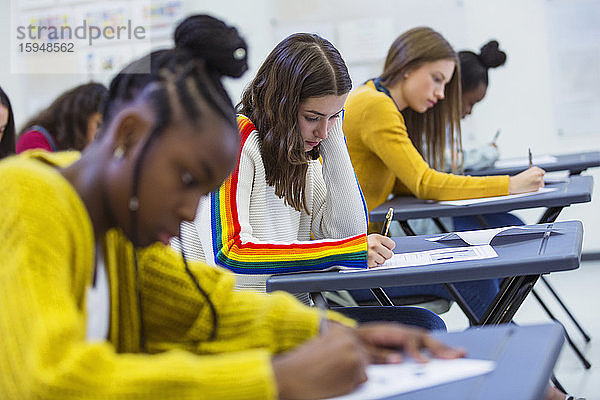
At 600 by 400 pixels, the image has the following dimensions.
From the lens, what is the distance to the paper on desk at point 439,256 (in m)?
1.58

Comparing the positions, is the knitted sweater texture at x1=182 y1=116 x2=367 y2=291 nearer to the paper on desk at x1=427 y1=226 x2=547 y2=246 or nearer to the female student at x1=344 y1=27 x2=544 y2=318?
the paper on desk at x1=427 y1=226 x2=547 y2=246

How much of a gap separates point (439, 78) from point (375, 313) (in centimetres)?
141

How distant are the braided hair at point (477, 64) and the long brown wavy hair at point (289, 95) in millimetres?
1768

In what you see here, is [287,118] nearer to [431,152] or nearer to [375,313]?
[375,313]

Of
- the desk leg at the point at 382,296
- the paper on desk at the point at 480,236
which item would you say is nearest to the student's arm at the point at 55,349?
the paper on desk at the point at 480,236

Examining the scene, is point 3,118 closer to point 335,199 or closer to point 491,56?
point 335,199

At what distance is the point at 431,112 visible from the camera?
10.0 ft

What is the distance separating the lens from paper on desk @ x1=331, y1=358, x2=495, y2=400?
2.48 ft

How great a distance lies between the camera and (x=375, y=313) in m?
1.70

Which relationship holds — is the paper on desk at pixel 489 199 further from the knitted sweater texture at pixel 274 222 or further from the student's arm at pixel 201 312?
the student's arm at pixel 201 312

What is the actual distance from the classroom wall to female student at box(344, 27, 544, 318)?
63.4 inches

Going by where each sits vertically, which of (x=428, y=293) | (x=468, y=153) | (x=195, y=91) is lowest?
(x=428, y=293)

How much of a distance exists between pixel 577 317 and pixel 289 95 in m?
2.26

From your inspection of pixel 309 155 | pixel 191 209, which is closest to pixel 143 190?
pixel 191 209
